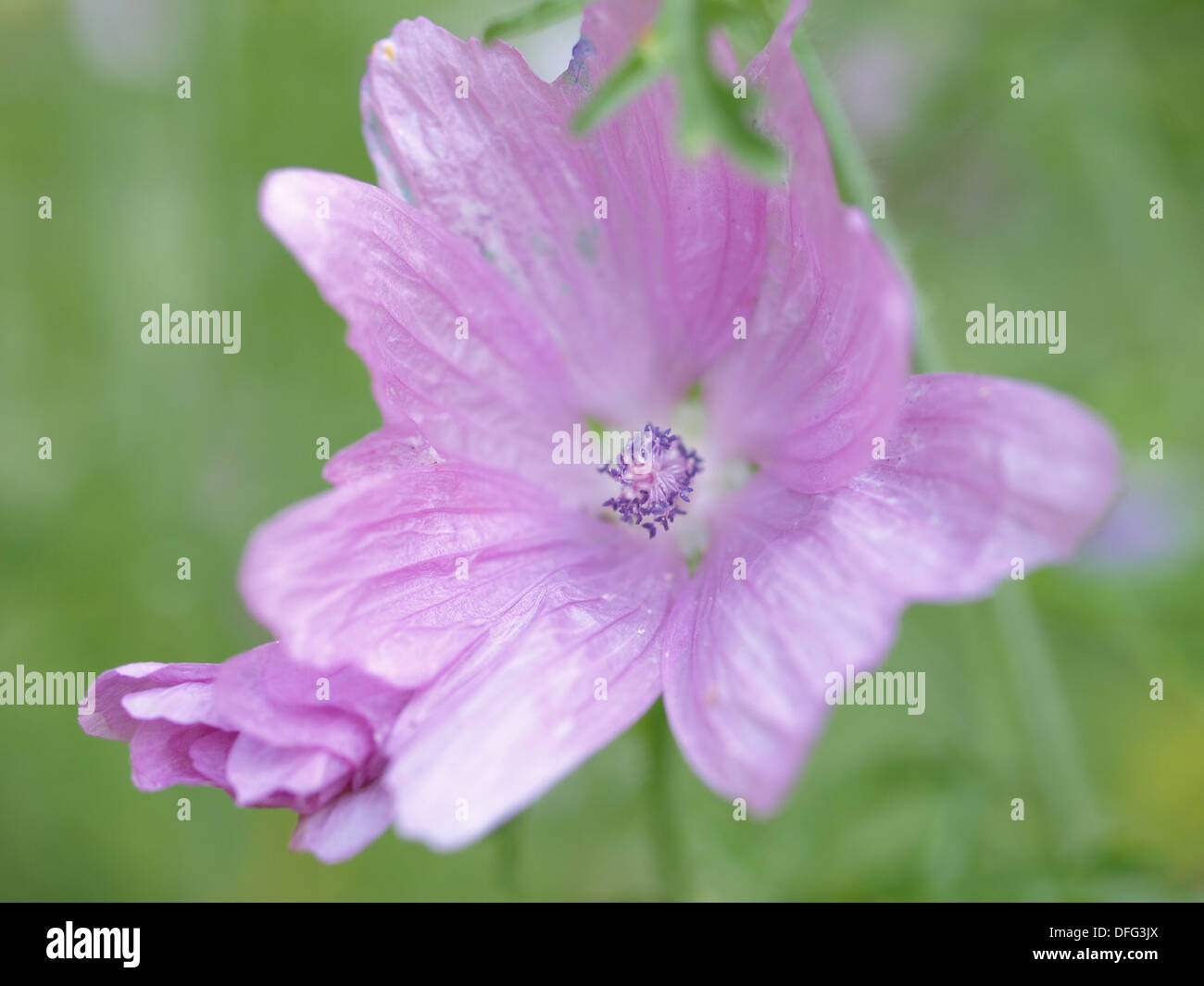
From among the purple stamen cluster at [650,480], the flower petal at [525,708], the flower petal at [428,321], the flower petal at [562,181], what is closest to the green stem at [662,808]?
the flower petal at [525,708]

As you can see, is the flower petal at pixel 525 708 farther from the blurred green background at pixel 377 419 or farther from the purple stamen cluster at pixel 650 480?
the blurred green background at pixel 377 419

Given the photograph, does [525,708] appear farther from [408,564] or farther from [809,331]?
[809,331]

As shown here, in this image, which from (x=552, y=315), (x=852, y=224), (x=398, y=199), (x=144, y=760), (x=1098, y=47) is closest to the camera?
(x=852, y=224)

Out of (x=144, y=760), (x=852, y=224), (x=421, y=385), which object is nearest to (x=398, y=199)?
(x=421, y=385)

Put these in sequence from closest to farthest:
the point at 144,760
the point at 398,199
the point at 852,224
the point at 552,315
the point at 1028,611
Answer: the point at 852,224 < the point at 144,760 < the point at 398,199 < the point at 552,315 < the point at 1028,611
